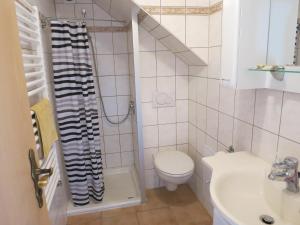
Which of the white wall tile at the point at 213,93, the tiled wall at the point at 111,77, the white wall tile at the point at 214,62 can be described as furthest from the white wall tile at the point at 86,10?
the white wall tile at the point at 213,93

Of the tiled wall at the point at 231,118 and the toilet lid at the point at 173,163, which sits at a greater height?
the tiled wall at the point at 231,118

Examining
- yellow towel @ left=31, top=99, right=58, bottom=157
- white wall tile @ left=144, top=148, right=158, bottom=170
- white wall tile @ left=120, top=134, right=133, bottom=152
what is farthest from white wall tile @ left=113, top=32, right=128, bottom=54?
yellow towel @ left=31, top=99, right=58, bottom=157

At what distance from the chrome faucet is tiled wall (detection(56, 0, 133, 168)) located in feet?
6.24

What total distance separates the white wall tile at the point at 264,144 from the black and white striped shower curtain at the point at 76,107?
54.0 inches

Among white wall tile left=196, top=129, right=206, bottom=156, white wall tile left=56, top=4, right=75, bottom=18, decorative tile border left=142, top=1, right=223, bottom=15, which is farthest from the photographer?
white wall tile left=56, top=4, right=75, bottom=18

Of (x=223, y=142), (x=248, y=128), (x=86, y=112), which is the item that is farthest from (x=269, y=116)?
(x=86, y=112)

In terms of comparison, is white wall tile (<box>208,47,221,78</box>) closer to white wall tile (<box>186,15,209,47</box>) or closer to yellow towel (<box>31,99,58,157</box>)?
white wall tile (<box>186,15,209,47</box>)

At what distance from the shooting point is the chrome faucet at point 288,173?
910 millimetres

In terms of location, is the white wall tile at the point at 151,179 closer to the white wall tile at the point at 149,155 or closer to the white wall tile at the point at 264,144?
the white wall tile at the point at 149,155

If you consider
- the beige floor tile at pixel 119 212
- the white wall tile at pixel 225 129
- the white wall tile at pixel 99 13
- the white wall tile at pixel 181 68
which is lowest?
the beige floor tile at pixel 119 212

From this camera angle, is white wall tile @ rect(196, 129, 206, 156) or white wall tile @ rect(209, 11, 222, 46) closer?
white wall tile @ rect(209, 11, 222, 46)

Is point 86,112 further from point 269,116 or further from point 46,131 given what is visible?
point 269,116

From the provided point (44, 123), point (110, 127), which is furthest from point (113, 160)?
point (44, 123)

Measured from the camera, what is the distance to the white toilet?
1.85 metres
